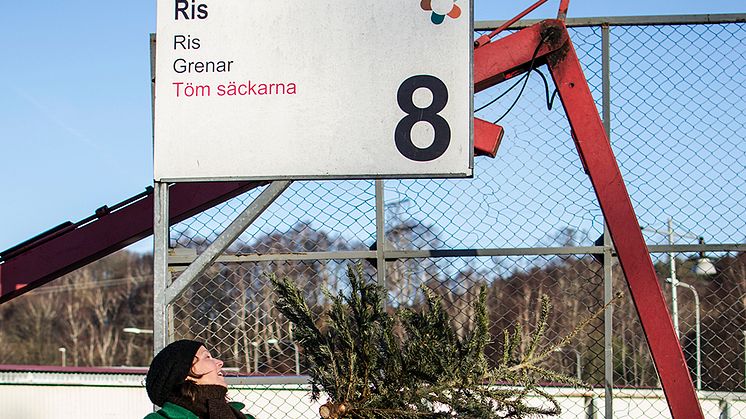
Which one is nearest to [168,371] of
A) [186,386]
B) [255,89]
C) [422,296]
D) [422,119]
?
[186,386]

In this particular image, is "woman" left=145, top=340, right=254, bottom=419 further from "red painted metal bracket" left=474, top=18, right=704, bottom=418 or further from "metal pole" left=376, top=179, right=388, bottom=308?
"red painted metal bracket" left=474, top=18, right=704, bottom=418

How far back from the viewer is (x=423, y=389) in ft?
13.1

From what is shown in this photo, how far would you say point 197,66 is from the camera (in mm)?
4875

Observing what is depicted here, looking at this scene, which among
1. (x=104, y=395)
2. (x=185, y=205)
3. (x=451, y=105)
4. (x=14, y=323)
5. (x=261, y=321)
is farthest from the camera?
(x=14, y=323)

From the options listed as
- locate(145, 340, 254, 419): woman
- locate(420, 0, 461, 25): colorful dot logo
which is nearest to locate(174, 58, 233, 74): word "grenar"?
locate(420, 0, 461, 25): colorful dot logo

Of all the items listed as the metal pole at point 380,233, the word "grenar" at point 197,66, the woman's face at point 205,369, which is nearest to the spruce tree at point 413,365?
the woman's face at point 205,369

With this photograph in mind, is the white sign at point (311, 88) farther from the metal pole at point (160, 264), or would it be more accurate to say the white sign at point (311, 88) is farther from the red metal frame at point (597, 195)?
the red metal frame at point (597, 195)

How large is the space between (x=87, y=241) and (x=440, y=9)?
2.67 meters

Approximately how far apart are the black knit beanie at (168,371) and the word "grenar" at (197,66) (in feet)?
4.63

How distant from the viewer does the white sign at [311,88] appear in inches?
187

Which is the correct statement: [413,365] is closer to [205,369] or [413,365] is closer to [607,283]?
[205,369]

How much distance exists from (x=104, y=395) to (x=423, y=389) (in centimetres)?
529

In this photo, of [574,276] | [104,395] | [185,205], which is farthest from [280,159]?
[104,395]

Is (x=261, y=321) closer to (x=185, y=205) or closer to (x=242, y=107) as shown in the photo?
(x=185, y=205)
